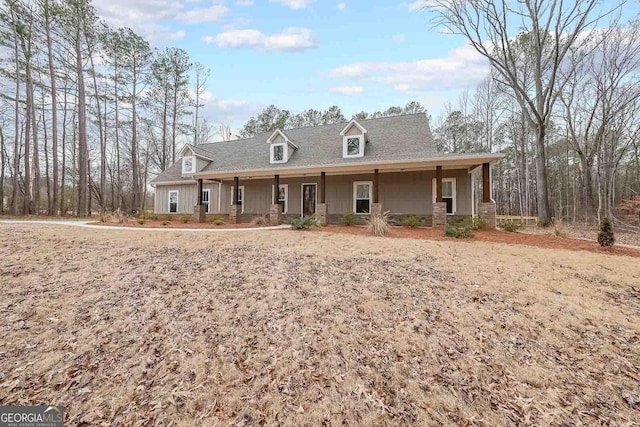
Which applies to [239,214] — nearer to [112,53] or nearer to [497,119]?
[112,53]

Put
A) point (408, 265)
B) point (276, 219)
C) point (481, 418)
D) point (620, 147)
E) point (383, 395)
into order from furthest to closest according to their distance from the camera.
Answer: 1. point (620, 147)
2. point (276, 219)
3. point (408, 265)
4. point (383, 395)
5. point (481, 418)

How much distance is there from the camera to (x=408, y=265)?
584cm

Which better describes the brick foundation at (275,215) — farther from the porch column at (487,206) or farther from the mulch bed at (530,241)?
the porch column at (487,206)

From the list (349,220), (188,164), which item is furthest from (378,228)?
(188,164)

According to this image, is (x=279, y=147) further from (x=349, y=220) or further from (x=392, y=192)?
(x=392, y=192)

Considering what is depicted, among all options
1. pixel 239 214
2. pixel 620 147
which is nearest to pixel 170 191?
pixel 239 214

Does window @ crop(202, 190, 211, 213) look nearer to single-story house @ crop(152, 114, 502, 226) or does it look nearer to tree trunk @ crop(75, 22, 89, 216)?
single-story house @ crop(152, 114, 502, 226)

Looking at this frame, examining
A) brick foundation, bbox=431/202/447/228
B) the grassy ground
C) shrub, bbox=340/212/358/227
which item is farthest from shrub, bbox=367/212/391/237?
the grassy ground

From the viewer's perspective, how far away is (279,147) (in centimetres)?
1592

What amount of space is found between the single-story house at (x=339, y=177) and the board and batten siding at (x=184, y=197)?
0.06 meters

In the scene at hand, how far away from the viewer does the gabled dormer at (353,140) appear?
1371 cm

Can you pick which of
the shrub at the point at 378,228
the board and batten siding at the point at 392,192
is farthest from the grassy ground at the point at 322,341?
the board and batten siding at the point at 392,192

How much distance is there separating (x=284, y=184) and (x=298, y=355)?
12.8m

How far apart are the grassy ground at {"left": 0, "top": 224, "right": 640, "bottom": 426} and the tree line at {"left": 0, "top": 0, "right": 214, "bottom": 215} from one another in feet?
56.7
